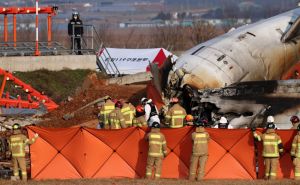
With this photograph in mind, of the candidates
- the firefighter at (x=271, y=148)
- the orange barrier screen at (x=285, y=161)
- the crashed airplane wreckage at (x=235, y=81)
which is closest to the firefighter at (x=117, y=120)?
the crashed airplane wreckage at (x=235, y=81)

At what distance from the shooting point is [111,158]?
31188 mm

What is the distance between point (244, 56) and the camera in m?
38.8

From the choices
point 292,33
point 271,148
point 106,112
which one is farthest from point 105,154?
point 292,33

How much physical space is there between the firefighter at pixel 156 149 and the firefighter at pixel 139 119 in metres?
3.07

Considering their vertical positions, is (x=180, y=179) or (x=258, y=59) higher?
(x=258, y=59)

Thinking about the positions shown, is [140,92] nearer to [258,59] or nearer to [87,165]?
[258,59]

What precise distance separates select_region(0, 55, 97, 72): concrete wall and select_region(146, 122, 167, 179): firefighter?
2879cm

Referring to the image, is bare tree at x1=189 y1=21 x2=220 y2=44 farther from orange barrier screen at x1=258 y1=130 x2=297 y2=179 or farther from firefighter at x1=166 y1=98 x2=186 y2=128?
orange barrier screen at x1=258 y1=130 x2=297 y2=179

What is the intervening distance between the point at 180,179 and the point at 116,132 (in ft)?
8.29

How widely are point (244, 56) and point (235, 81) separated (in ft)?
4.73

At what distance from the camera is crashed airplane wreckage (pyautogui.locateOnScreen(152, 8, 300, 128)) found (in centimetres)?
3647

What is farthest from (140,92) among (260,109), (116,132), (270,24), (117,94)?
(116,132)

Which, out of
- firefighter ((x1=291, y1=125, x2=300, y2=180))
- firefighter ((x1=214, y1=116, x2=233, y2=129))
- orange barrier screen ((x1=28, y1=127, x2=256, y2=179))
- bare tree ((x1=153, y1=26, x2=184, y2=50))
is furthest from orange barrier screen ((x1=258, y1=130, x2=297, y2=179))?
bare tree ((x1=153, y1=26, x2=184, y2=50))

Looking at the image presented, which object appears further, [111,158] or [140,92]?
[140,92]
